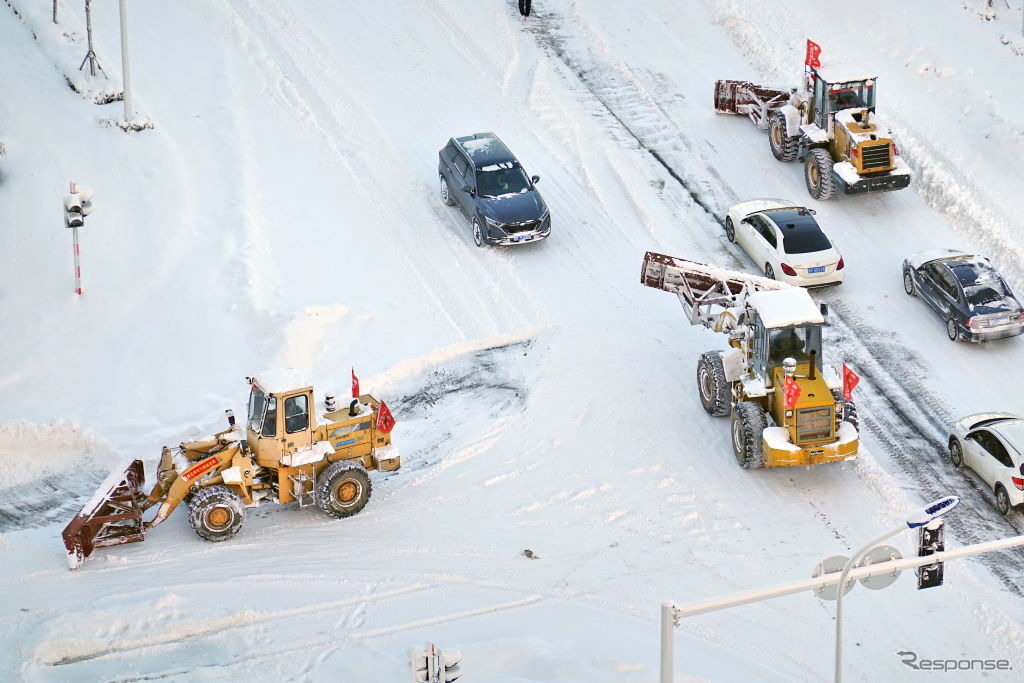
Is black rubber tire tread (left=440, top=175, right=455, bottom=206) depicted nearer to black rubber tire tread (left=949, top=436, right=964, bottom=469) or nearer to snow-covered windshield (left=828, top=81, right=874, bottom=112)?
snow-covered windshield (left=828, top=81, right=874, bottom=112)

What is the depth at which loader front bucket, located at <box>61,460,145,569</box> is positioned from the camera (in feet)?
59.2

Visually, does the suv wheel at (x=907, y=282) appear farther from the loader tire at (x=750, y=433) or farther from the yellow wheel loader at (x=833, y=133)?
the loader tire at (x=750, y=433)

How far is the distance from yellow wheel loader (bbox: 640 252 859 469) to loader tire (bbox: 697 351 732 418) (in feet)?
0.05

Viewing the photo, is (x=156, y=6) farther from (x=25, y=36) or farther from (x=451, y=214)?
(x=451, y=214)

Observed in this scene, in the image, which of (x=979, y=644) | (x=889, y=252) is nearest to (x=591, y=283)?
(x=889, y=252)

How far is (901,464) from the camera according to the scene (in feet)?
68.2

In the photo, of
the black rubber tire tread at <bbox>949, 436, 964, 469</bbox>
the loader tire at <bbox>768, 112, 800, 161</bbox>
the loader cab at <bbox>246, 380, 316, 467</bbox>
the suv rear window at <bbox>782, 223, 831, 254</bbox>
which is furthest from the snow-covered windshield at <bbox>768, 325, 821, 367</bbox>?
the loader tire at <bbox>768, 112, 800, 161</bbox>

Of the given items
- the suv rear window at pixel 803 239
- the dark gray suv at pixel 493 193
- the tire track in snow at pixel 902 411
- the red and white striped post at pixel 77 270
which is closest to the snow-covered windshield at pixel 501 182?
the dark gray suv at pixel 493 193

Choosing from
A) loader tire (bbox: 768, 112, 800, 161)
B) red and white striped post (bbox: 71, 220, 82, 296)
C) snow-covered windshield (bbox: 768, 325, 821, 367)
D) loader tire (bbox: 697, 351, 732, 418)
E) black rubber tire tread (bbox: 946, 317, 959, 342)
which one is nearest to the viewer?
snow-covered windshield (bbox: 768, 325, 821, 367)

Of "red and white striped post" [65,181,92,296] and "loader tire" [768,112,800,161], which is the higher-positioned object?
"loader tire" [768,112,800,161]

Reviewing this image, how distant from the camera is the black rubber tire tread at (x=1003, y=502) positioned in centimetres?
1942

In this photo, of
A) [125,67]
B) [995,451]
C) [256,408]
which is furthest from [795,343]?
[125,67]

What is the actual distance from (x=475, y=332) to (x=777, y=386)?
6165 millimetres

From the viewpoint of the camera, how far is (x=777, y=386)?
20.4 m
